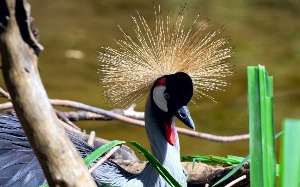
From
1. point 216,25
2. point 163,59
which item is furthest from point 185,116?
point 216,25

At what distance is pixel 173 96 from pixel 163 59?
0.12 meters

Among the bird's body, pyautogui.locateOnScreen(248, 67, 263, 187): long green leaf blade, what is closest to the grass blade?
pyautogui.locateOnScreen(248, 67, 263, 187): long green leaf blade

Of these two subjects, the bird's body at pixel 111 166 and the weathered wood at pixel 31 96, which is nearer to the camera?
the weathered wood at pixel 31 96

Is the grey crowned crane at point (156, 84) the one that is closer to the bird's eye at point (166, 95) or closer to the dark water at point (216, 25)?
the bird's eye at point (166, 95)

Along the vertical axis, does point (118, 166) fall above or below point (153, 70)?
below

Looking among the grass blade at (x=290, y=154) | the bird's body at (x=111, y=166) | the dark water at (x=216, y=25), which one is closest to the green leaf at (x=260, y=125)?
the grass blade at (x=290, y=154)

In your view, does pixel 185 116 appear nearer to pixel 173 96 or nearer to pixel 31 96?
pixel 173 96

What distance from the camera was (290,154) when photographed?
952mm

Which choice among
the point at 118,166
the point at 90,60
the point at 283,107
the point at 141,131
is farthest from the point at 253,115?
the point at 90,60

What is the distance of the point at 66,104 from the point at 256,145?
5.24 feet

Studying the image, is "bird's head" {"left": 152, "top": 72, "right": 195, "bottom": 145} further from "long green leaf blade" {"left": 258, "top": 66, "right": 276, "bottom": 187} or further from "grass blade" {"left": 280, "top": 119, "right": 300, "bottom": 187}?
"grass blade" {"left": 280, "top": 119, "right": 300, "bottom": 187}

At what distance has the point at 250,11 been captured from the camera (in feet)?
21.1

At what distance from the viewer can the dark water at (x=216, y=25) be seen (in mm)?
4523

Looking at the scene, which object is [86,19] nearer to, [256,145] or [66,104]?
[66,104]
